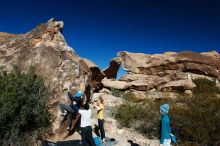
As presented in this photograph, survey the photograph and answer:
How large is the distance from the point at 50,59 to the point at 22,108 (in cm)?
348

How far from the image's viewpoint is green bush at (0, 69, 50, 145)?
26.0ft

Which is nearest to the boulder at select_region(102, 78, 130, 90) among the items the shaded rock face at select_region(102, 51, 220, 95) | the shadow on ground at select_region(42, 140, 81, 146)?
the shaded rock face at select_region(102, 51, 220, 95)

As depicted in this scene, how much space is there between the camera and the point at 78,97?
9.33m

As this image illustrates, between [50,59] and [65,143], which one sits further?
[50,59]

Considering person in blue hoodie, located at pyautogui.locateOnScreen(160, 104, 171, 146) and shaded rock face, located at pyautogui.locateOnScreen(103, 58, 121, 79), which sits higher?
shaded rock face, located at pyautogui.locateOnScreen(103, 58, 121, 79)

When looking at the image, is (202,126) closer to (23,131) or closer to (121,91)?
(23,131)

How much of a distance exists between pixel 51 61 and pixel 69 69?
0.75 m

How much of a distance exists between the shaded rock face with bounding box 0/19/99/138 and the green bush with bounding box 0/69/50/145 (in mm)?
883

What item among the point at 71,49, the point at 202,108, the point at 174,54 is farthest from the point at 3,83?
the point at 174,54

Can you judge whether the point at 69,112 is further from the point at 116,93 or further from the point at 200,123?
the point at 116,93

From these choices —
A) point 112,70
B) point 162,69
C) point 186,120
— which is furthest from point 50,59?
point 112,70

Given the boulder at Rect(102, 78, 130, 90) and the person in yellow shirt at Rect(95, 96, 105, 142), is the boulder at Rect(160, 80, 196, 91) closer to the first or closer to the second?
the boulder at Rect(102, 78, 130, 90)

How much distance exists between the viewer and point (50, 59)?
11602 mm

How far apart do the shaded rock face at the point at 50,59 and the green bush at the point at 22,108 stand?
883 millimetres
